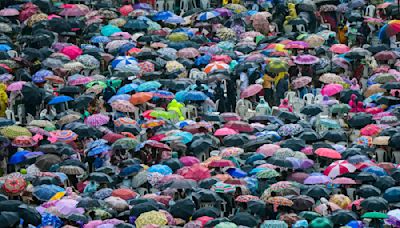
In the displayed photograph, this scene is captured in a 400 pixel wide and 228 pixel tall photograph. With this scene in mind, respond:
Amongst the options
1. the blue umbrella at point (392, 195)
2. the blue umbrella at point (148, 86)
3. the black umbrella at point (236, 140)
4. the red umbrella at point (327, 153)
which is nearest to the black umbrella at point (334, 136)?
the red umbrella at point (327, 153)

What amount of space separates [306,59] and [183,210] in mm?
10968

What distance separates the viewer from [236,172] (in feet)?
108

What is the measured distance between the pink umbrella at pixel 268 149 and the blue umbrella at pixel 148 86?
16.7 ft

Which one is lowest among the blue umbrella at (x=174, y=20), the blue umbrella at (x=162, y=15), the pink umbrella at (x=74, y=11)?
the blue umbrella at (x=174, y=20)

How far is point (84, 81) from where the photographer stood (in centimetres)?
3934

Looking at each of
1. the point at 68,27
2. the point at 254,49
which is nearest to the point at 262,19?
the point at 254,49

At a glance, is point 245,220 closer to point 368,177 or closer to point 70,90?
point 368,177

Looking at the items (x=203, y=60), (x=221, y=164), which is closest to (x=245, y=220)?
(x=221, y=164)

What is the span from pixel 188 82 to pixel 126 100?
83.8 inches

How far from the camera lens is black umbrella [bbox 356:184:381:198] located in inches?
1234

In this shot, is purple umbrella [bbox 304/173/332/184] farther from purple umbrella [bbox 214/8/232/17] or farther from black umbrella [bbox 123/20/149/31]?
purple umbrella [bbox 214/8/232/17]

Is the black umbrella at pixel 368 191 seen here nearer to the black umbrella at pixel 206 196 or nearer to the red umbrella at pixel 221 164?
the black umbrella at pixel 206 196

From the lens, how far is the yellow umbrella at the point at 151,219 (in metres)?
29.6

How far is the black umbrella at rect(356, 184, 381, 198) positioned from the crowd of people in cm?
4
